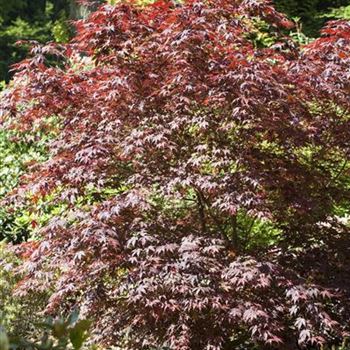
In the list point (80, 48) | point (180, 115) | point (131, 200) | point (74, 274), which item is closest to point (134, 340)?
point (74, 274)

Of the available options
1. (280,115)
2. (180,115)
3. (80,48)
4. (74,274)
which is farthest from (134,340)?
(80,48)

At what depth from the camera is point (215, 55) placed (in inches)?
181

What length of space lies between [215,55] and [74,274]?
1.85m

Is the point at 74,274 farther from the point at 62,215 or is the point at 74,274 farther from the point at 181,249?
the point at 181,249

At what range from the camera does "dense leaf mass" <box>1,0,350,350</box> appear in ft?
13.7

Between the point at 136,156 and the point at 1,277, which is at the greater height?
the point at 136,156

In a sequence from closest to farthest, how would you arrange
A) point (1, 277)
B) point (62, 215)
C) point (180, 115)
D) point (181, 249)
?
point (181, 249), point (180, 115), point (62, 215), point (1, 277)

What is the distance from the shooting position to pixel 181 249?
4.13 metres

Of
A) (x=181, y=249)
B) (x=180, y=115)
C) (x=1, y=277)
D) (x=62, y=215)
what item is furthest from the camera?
(x=1, y=277)

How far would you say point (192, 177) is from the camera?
170 inches

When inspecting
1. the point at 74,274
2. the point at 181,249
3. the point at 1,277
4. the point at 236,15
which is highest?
the point at 236,15

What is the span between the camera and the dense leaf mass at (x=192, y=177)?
4180 mm

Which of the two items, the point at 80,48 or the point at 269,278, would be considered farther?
the point at 80,48

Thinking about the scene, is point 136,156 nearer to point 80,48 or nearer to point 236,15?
point 80,48
